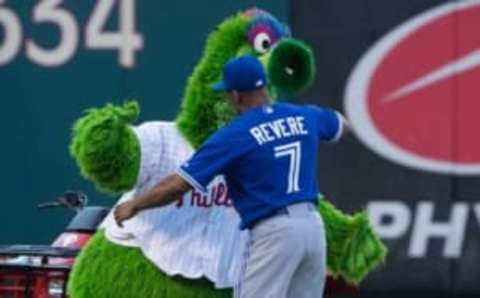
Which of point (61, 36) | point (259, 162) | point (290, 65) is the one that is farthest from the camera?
point (61, 36)

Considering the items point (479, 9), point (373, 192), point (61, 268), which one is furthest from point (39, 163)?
point (61, 268)

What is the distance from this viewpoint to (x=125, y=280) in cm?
749

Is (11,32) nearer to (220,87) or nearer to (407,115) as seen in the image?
(407,115)

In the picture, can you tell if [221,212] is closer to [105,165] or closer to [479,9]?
[105,165]

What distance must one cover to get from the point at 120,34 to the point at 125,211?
19.5ft

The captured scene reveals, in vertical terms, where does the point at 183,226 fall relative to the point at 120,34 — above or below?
below

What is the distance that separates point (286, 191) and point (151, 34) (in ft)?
19.4

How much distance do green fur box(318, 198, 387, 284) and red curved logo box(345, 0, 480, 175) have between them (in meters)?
5.01

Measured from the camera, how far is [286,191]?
23.5ft

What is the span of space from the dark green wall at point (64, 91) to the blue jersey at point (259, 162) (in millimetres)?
5598

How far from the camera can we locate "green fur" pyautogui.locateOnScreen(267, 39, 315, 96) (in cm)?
737

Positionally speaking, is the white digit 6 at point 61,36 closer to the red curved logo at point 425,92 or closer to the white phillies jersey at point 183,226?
the red curved logo at point 425,92

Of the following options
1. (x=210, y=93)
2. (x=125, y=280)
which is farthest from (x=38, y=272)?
(x=210, y=93)

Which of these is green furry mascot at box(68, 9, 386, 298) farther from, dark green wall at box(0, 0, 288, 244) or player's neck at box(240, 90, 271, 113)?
dark green wall at box(0, 0, 288, 244)
